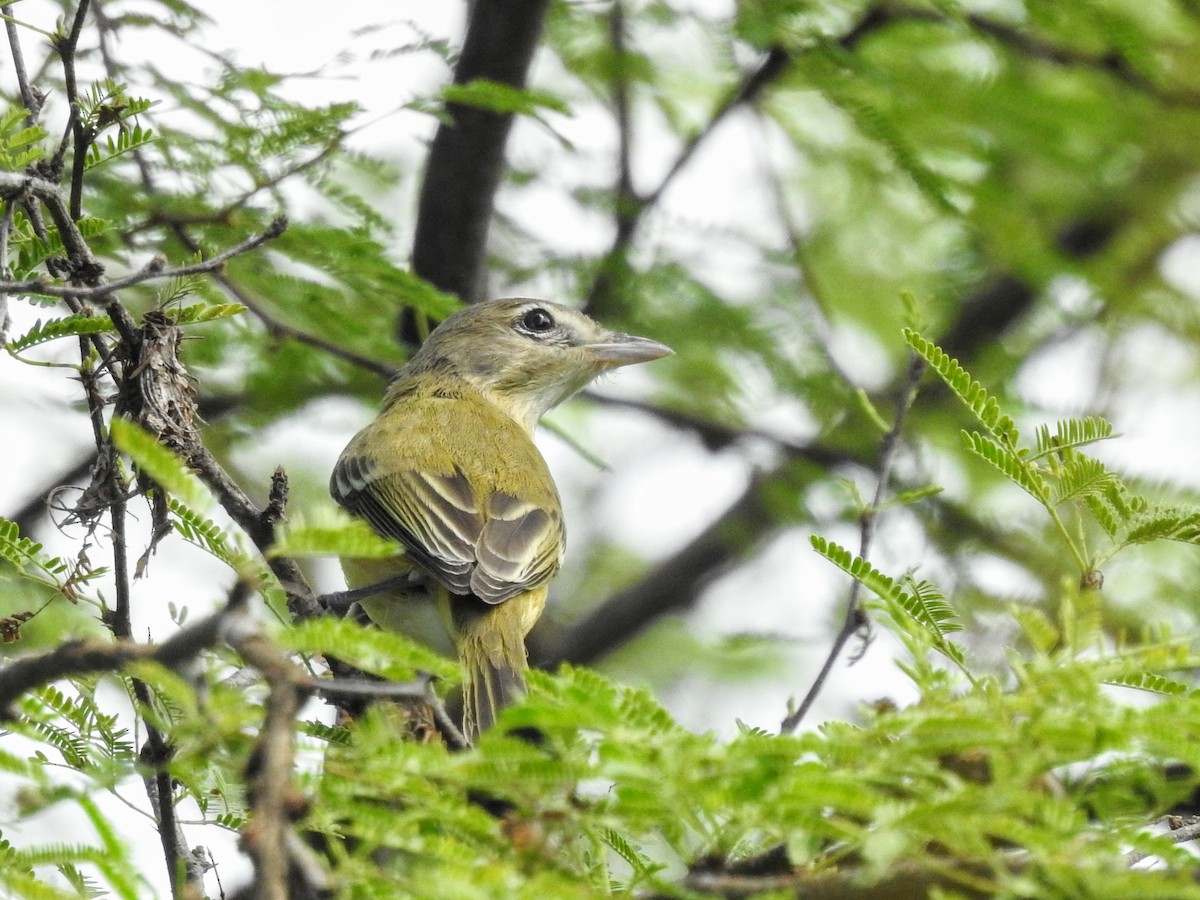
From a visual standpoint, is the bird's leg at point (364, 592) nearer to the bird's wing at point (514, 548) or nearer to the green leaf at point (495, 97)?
the bird's wing at point (514, 548)

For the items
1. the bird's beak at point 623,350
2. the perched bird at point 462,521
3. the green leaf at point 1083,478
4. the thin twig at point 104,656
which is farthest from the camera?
the bird's beak at point 623,350

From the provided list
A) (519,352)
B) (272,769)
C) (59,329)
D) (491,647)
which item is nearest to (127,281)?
(59,329)

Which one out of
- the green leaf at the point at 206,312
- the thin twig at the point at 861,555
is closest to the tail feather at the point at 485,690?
the thin twig at the point at 861,555

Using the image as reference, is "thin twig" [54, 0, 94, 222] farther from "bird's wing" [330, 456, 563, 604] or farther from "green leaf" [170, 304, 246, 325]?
"bird's wing" [330, 456, 563, 604]

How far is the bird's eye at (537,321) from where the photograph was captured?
743 centimetres

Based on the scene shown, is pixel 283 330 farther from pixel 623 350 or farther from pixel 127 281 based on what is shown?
pixel 127 281

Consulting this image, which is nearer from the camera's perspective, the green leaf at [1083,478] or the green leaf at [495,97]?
the green leaf at [1083,478]

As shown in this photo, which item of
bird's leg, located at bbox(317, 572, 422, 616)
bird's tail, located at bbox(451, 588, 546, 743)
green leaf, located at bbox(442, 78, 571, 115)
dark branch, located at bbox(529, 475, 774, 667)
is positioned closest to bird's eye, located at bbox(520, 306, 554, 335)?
dark branch, located at bbox(529, 475, 774, 667)

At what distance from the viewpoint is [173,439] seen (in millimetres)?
3422

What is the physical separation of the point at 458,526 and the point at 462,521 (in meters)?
0.05

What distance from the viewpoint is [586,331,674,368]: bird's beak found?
6977mm

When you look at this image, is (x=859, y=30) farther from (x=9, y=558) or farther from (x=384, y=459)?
(x=9, y=558)

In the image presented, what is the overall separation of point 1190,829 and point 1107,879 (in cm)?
141

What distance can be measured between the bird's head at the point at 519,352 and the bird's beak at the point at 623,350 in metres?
0.02
